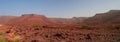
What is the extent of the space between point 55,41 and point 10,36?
4174 mm

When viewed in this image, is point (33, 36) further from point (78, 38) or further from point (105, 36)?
point (105, 36)

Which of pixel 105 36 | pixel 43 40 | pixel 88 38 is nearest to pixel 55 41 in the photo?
pixel 43 40

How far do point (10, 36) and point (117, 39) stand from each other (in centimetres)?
812

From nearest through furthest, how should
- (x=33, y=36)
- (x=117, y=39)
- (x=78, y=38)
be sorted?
(x=117, y=39), (x=78, y=38), (x=33, y=36)

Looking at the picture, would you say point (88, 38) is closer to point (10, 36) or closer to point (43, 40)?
point (43, 40)

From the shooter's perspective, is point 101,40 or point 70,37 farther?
point 70,37

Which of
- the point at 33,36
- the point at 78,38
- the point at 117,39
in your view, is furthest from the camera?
the point at 33,36

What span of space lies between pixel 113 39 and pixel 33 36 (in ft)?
20.2

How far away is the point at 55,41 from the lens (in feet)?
56.2

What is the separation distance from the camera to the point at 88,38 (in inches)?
691

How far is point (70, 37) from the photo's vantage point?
59.7ft

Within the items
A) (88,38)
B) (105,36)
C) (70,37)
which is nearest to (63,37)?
(70,37)

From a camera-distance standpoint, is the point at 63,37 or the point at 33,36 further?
the point at 33,36

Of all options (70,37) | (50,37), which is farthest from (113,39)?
(50,37)
